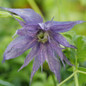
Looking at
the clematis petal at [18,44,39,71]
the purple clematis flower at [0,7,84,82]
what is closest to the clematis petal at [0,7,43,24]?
the purple clematis flower at [0,7,84,82]

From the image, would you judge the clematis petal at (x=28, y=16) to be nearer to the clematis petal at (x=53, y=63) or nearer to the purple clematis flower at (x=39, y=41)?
the purple clematis flower at (x=39, y=41)

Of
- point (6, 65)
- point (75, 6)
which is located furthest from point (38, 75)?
point (75, 6)

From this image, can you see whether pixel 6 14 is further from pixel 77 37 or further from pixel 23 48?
pixel 77 37

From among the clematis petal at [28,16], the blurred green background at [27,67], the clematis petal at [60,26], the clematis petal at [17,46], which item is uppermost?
the clematis petal at [28,16]

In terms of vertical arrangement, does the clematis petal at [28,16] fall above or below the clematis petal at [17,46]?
above

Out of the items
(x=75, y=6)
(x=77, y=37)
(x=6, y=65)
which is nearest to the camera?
(x=77, y=37)

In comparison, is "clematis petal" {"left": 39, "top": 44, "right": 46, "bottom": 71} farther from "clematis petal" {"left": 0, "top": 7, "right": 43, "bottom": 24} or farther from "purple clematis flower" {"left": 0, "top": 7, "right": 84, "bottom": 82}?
"clematis petal" {"left": 0, "top": 7, "right": 43, "bottom": 24}

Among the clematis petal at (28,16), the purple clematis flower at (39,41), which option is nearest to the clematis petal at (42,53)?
the purple clematis flower at (39,41)
